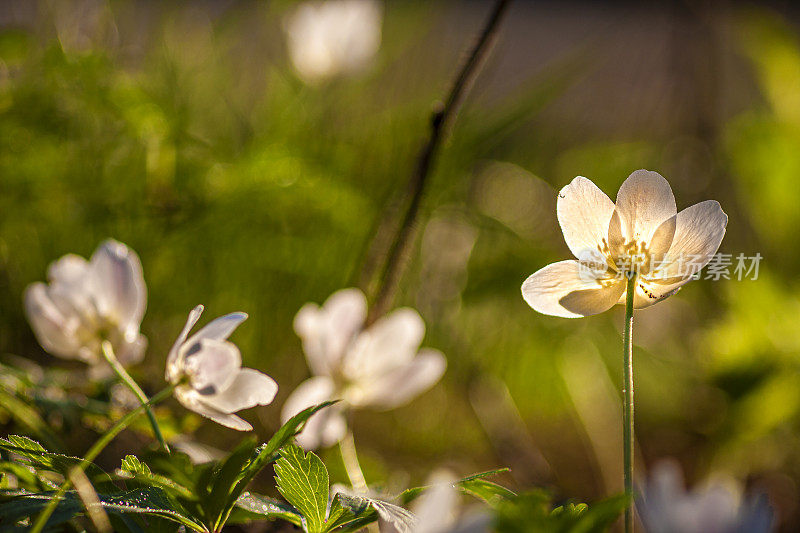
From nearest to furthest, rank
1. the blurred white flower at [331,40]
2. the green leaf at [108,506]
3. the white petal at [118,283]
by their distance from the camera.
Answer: the green leaf at [108,506] < the white petal at [118,283] < the blurred white flower at [331,40]

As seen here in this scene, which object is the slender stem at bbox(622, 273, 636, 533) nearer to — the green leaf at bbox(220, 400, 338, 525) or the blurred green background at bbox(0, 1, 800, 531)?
the green leaf at bbox(220, 400, 338, 525)

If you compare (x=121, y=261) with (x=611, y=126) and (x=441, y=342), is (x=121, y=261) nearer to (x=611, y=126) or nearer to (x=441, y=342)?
(x=441, y=342)

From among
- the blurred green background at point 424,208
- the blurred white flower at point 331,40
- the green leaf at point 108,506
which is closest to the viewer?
the green leaf at point 108,506

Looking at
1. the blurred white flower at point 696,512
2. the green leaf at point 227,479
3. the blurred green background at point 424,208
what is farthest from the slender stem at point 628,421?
the blurred green background at point 424,208

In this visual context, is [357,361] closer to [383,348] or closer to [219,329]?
[383,348]

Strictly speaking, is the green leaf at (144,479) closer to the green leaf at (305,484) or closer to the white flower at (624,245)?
the green leaf at (305,484)

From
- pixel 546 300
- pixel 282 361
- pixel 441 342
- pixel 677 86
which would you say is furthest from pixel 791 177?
pixel 546 300
